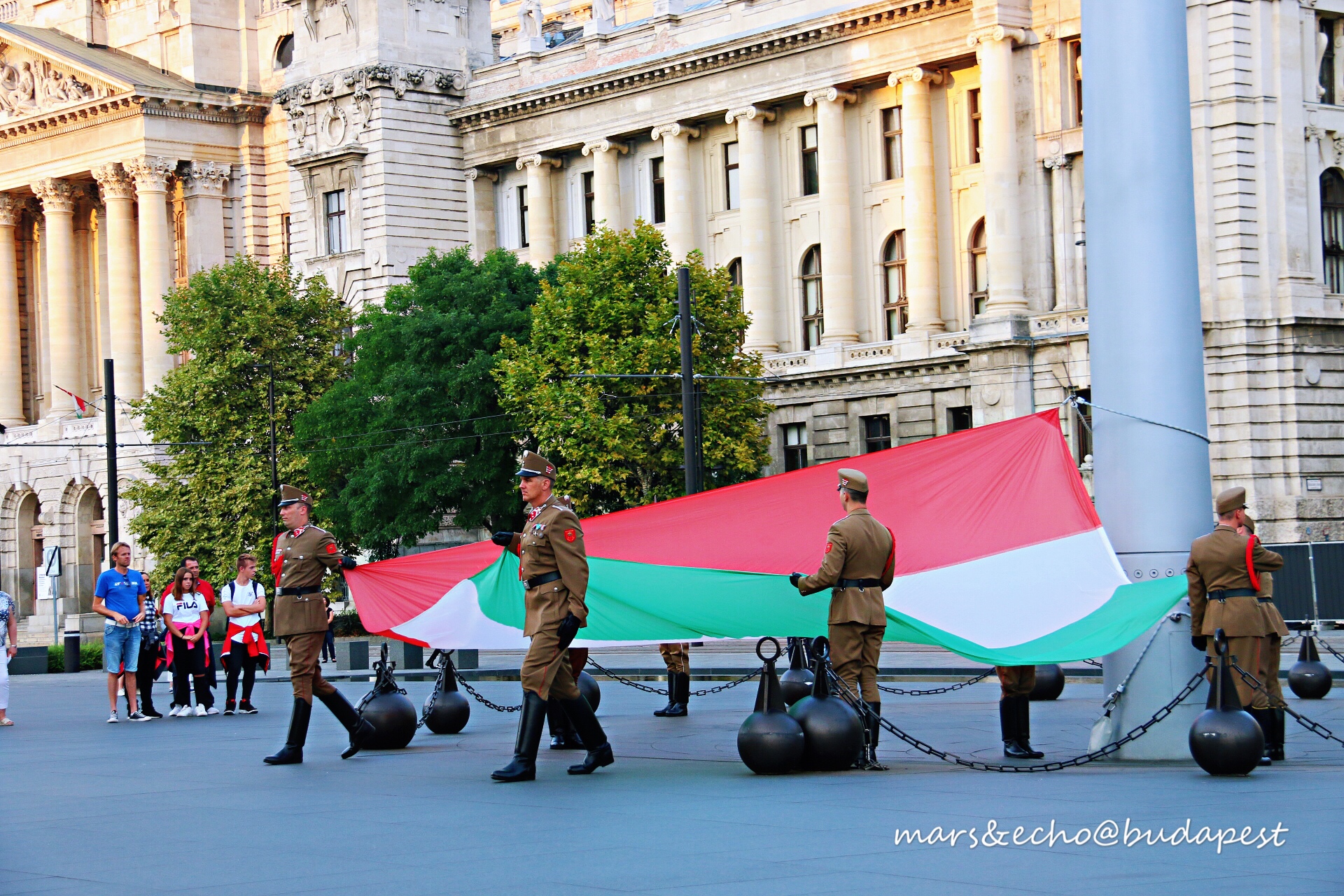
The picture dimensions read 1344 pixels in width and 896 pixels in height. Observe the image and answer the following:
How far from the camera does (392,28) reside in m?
69.7

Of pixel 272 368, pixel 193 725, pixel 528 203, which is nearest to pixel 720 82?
pixel 528 203

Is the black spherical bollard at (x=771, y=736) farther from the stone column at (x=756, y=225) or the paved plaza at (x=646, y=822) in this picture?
the stone column at (x=756, y=225)

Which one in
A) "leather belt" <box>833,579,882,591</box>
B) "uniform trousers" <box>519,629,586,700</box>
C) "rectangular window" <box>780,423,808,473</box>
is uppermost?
"rectangular window" <box>780,423,808,473</box>

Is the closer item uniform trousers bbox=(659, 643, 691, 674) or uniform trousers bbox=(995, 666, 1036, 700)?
uniform trousers bbox=(995, 666, 1036, 700)

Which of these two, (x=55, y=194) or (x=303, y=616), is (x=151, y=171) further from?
(x=303, y=616)

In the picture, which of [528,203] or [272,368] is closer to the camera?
[272,368]

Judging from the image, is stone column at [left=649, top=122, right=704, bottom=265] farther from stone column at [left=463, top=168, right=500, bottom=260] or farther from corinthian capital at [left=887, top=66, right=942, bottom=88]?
stone column at [left=463, top=168, right=500, bottom=260]

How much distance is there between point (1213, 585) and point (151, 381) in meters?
67.3

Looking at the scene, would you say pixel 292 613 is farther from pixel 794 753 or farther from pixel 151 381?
pixel 151 381

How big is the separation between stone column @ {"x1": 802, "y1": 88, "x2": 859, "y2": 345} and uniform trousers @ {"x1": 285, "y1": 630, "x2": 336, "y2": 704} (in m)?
44.0

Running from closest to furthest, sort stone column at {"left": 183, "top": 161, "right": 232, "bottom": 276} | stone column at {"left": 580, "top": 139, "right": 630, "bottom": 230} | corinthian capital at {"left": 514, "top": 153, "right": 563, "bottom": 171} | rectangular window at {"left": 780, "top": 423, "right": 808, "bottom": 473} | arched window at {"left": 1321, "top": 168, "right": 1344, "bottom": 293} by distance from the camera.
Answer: arched window at {"left": 1321, "top": 168, "right": 1344, "bottom": 293} < rectangular window at {"left": 780, "top": 423, "right": 808, "bottom": 473} < stone column at {"left": 580, "top": 139, "right": 630, "bottom": 230} < corinthian capital at {"left": 514, "top": 153, "right": 563, "bottom": 171} < stone column at {"left": 183, "top": 161, "right": 232, "bottom": 276}

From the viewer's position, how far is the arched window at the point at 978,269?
58.4m

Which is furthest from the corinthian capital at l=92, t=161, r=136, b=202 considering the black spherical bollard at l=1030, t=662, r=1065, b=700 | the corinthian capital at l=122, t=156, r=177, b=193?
the black spherical bollard at l=1030, t=662, r=1065, b=700

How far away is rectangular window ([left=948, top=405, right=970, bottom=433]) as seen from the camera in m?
57.1
